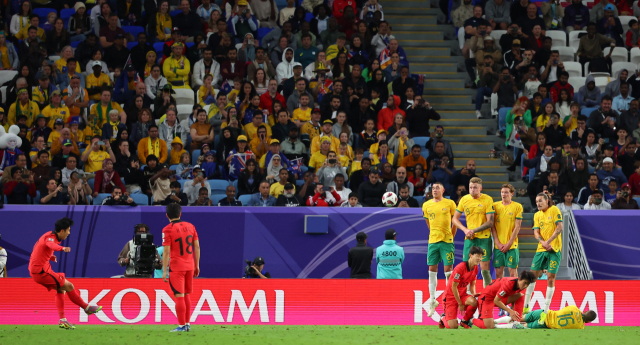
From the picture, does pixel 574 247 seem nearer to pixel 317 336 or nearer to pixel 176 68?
pixel 317 336

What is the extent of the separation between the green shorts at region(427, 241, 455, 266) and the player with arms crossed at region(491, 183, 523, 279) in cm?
92

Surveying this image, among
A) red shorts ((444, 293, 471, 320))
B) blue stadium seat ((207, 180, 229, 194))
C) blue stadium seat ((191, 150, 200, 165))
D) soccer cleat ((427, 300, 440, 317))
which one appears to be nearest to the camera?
red shorts ((444, 293, 471, 320))

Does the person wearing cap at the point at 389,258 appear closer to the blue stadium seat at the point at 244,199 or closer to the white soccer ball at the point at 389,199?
the white soccer ball at the point at 389,199

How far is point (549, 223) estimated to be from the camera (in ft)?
43.1

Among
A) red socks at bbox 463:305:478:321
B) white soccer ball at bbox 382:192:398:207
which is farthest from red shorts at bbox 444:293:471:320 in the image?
white soccer ball at bbox 382:192:398:207

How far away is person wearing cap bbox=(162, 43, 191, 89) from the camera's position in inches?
759

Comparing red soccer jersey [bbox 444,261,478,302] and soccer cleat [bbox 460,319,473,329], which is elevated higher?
red soccer jersey [bbox 444,261,478,302]

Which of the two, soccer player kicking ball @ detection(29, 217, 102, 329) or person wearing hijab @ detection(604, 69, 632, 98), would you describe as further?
person wearing hijab @ detection(604, 69, 632, 98)

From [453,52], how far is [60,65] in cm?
1040

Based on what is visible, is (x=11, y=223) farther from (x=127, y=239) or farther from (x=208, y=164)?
(x=208, y=164)

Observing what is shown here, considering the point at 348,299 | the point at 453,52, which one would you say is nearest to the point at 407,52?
the point at 453,52

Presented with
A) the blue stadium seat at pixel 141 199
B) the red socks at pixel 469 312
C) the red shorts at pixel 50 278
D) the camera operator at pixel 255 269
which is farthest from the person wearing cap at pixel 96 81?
the red socks at pixel 469 312

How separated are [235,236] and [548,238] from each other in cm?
583

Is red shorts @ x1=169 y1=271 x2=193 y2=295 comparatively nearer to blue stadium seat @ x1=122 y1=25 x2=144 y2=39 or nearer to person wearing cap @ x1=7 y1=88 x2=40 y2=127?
person wearing cap @ x1=7 y1=88 x2=40 y2=127
